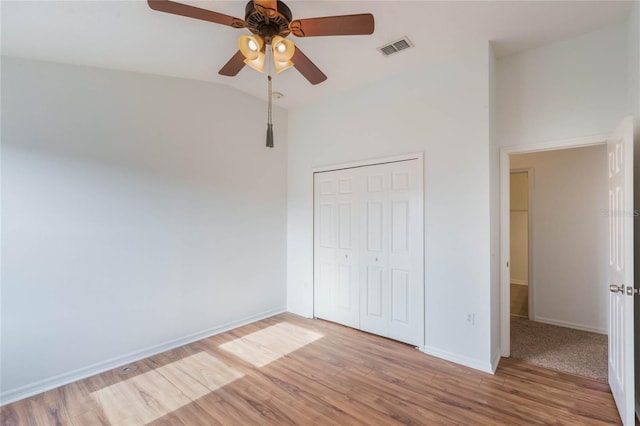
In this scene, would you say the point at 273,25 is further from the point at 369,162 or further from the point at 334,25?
the point at 369,162

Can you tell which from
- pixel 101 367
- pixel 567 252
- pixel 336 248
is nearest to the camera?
pixel 101 367

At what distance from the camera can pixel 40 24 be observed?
6.42 feet

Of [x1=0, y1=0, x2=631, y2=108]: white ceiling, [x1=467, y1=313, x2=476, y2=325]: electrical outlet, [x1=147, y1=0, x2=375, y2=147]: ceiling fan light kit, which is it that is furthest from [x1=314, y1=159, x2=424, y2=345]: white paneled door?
[x1=147, y1=0, x2=375, y2=147]: ceiling fan light kit

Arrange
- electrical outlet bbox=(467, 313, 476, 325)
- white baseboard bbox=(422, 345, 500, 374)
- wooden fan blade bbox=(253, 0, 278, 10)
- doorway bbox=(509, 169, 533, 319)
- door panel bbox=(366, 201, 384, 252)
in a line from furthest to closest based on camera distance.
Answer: doorway bbox=(509, 169, 533, 319) → door panel bbox=(366, 201, 384, 252) → electrical outlet bbox=(467, 313, 476, 325) → white baseboard bbox=(422, 345, 500, 374) → wooden fan blade bbox=(253, 0, 278, 10)

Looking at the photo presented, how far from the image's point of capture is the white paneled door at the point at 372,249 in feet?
10.2

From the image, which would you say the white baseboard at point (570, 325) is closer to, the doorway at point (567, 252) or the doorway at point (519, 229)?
the doorway at point (567, 252)

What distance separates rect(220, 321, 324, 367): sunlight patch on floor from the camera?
2.92 meters

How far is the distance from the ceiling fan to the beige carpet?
3391mm

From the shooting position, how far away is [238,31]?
93.1 inches

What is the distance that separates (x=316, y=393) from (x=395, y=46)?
10.5 ft

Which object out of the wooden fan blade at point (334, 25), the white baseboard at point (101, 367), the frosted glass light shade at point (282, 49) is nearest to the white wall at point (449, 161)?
the wooden fan blade at point (334, 25)

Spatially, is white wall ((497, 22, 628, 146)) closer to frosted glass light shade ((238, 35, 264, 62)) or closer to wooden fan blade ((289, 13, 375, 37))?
wooden fan blade ((289, 13, 375, 37))

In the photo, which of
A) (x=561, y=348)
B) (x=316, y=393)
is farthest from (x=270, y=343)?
(x=561, y=348)

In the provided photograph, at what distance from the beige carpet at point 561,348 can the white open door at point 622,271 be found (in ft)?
1.40
